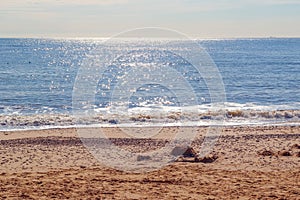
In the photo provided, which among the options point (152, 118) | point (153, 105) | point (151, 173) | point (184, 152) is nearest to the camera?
point (151, 173)

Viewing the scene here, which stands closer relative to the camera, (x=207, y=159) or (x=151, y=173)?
(x=151, y=173)

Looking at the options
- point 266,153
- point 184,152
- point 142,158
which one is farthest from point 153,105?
point 142,158

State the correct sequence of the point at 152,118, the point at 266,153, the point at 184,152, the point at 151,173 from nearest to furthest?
the point at 151,173 < the point at 184,152 < the point at 266,153 < the point at 152,118

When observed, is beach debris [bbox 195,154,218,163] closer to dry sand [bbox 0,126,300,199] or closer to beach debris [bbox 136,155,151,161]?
dry sand [bbox 0,126,300,199]

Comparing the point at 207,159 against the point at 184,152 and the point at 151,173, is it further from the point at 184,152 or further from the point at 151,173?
the point at 151,173

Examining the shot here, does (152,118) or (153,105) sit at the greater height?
(152,118)

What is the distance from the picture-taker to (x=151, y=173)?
40.4 feet

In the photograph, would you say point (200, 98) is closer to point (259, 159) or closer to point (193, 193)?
point (259, 159)

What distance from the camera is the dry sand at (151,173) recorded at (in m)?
10.5

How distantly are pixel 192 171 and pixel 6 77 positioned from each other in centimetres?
4262

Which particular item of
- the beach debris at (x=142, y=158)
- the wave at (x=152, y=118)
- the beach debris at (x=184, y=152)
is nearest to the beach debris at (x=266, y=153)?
the beach debris at (x=184, y=152)

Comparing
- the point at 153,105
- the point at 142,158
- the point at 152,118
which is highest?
the point at 142,158

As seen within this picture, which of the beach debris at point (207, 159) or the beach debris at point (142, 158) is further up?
the beach debris at point (207, 159)

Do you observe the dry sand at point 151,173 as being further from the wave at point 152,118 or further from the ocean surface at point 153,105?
the ocean surface at point 153,105
